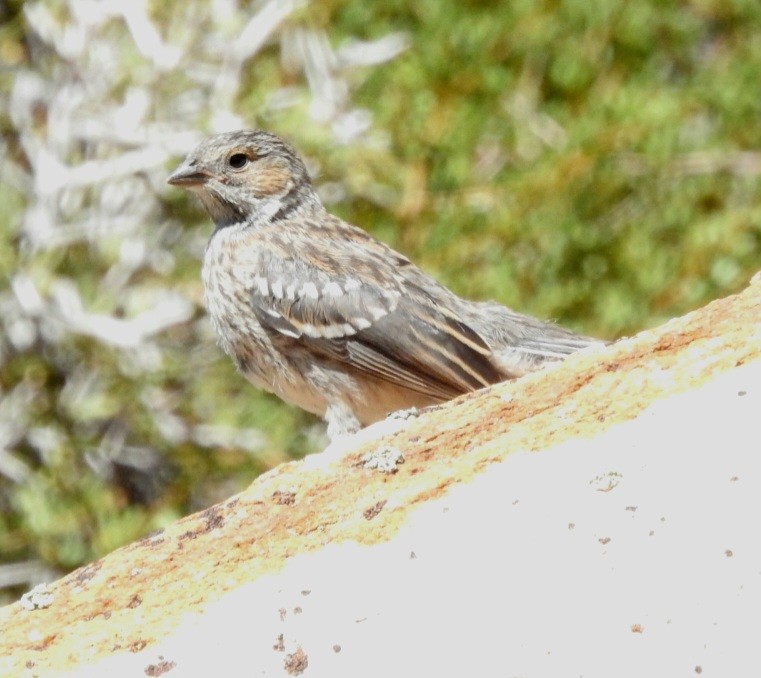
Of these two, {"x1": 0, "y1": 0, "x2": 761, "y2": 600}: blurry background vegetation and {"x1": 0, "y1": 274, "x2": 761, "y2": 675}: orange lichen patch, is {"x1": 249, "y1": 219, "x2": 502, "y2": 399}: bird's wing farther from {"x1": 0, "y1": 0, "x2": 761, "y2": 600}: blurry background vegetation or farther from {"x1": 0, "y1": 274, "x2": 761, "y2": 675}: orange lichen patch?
{"x1": 0, "y1": 274, "x2": 761, "y2": 675}: orange lichen patch

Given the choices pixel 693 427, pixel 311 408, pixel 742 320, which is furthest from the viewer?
pixel 311 408

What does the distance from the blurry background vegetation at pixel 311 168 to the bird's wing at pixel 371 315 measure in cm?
60

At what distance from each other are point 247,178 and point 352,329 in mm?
1061

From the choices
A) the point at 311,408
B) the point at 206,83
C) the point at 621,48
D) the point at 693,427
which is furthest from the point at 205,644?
the point at 621,48

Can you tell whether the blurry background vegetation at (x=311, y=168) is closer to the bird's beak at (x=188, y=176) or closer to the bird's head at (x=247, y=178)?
the bird's head at (x=247, y=178)

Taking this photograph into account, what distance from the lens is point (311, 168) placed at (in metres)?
7.04

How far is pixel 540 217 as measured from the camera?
662 centimetres

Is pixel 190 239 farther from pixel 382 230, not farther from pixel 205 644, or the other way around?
pixel 205 644

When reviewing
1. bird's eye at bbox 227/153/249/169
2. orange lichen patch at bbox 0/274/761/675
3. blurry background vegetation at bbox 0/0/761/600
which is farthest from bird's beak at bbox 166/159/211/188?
orange lichen patch at bbox 0/274/761/675

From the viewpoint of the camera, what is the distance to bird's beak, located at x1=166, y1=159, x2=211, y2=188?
248 inches

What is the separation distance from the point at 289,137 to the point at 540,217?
1155 mm

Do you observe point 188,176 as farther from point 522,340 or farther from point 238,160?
point 522,340

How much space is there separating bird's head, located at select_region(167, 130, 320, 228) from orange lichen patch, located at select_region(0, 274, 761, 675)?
2.95 m

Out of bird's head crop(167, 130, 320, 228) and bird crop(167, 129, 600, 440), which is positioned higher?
bird's head crop(167, 130, 320, 228)
